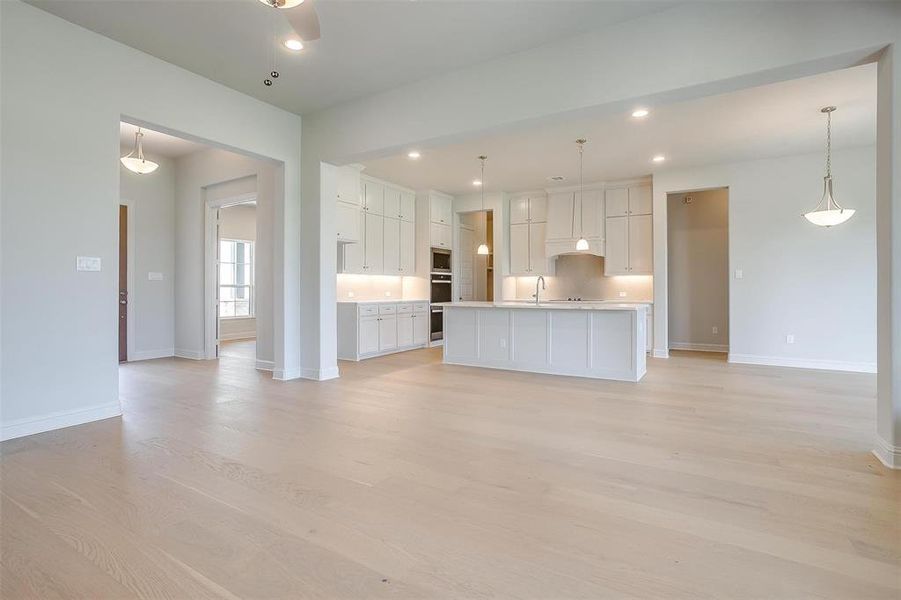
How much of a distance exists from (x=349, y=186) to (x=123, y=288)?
11.4ft

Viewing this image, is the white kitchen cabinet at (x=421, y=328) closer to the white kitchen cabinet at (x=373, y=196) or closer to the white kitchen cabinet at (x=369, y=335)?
the white kitchen cabinet at (x=369, y=335)

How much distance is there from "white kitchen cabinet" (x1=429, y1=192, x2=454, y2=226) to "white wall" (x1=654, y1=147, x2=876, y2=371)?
4154 millimetres

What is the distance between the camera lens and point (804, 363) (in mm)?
6008

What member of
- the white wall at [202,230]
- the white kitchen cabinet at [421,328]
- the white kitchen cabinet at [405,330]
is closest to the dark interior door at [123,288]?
the white wall at [202,230]

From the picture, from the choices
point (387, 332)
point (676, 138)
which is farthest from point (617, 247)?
point (387, 332)

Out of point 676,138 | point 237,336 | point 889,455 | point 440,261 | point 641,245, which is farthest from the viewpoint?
point 237,336

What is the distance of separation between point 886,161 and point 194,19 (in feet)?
15.4

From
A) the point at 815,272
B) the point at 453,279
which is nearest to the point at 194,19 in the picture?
the point at 453,279

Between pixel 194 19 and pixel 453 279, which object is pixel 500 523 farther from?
pixel 453 279

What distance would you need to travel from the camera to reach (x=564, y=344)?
5320 millimetres

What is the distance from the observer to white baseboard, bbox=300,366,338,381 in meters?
5.00

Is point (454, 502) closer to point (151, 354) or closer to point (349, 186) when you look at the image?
point (349, 186)

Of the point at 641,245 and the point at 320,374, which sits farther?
the point at 641,245

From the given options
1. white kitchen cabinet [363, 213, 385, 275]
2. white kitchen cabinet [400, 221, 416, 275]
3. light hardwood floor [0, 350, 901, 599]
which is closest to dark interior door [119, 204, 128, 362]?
light hardwood floor [0, 350, 901, 599]
